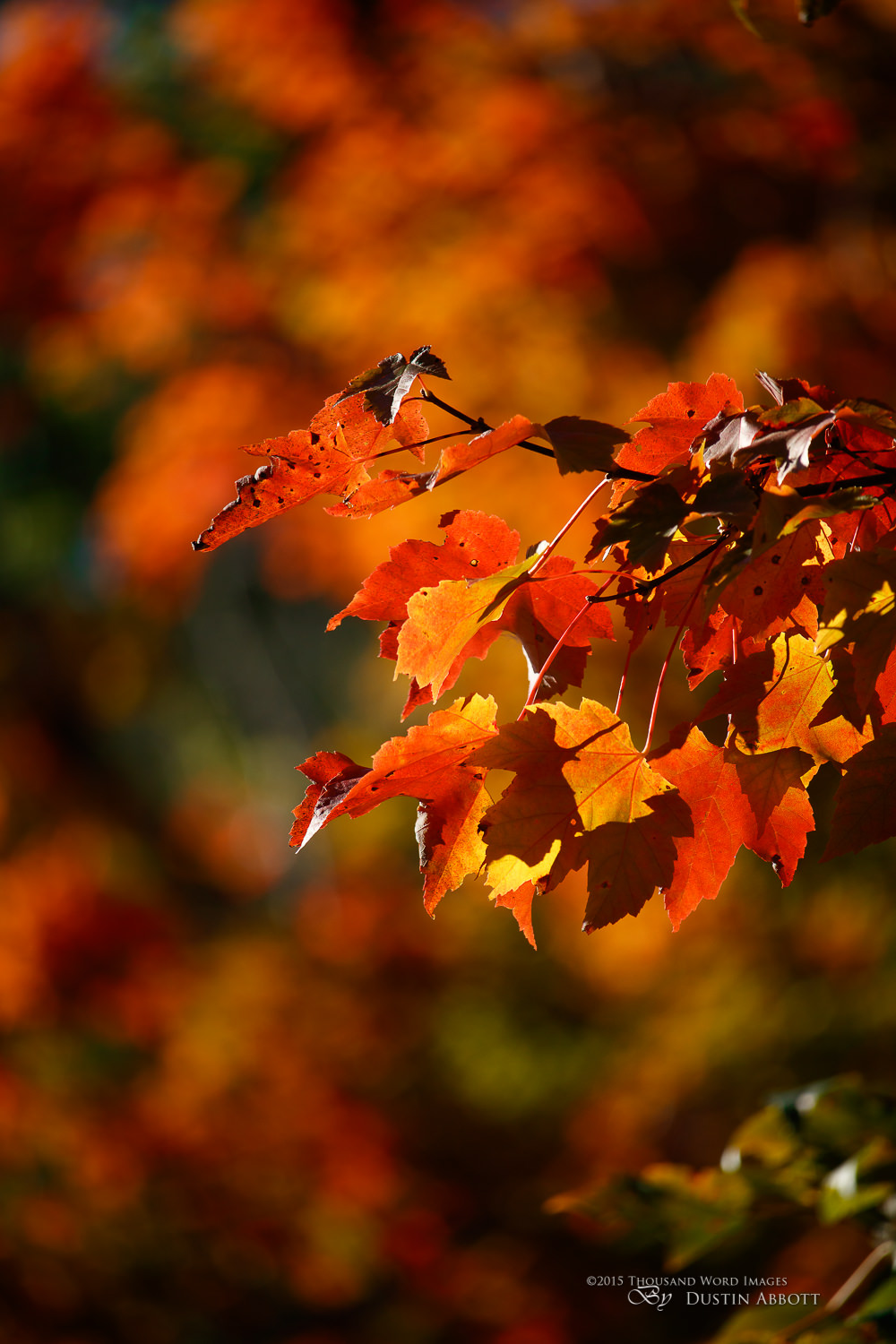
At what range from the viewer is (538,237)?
3264 millimetres

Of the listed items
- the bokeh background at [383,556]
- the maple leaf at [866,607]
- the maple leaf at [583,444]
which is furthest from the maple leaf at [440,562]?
the bokeh background at [383,556]

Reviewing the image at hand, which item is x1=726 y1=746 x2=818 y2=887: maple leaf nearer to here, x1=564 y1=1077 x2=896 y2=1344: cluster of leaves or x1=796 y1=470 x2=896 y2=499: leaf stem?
x1=796 y1=470 x2=896 y2=499: leaf stem

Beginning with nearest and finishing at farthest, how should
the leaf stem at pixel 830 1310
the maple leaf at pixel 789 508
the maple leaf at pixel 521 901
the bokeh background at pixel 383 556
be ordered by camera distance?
the maple leaf at pixel 789 508
the maple leaf at pixel 521 901
the leaf stem at pixel 830 1310
the bokeh background at pixel 383 556

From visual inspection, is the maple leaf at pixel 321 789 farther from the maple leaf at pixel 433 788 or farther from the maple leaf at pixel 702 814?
the maple leaf at pixel 702 814

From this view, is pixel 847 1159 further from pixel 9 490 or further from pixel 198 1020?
pixel 9 490

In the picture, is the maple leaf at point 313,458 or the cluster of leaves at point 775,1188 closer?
the maple leaf at point 313,458

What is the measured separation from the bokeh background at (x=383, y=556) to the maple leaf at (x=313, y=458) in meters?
2.30

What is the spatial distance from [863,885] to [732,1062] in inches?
32.1

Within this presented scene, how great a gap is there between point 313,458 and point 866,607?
0.30 meters

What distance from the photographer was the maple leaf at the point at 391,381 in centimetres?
55

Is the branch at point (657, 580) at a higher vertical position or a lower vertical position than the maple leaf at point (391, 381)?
lower

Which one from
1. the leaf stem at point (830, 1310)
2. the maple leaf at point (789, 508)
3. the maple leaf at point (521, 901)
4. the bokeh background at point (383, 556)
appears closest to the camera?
the maple leaf at point (789, 508)

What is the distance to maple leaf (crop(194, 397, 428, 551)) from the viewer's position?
568 millimetres

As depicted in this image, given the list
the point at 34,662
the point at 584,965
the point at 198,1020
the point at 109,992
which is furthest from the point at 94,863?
the point at 584,965
